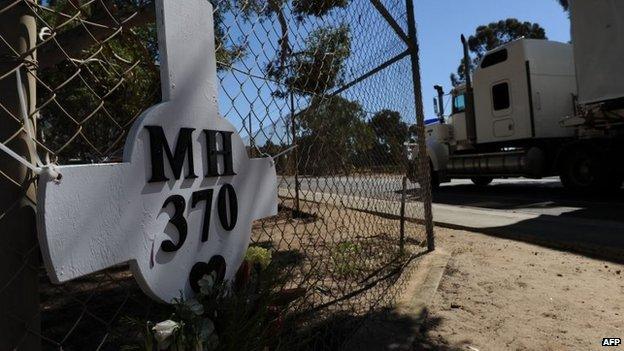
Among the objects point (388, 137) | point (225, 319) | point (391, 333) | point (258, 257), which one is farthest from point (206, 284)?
point (388, 137)

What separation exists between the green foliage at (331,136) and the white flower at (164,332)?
54.5 inches

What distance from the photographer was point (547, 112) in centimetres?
1259

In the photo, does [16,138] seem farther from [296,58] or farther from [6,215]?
[296,58]

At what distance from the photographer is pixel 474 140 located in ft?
49.1

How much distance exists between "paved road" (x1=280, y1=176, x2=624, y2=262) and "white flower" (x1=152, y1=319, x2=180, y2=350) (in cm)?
130

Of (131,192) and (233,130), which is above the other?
(233,130)

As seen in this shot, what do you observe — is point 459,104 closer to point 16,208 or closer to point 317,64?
point 317,64

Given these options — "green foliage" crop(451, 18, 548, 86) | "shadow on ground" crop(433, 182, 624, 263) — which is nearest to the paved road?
"shadow on ground" crop(433, 182, 624, 263)

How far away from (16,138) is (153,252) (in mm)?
381

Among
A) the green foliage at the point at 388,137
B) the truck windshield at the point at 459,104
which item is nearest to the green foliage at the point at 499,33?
the truck windshield at the point at 459,104

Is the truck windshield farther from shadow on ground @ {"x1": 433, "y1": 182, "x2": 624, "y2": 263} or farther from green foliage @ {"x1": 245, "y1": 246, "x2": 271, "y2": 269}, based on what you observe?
green foliage @ {"x1": 245, "y1": 246, "x2": 271, "y2": 269}

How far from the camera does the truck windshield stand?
15.3 m

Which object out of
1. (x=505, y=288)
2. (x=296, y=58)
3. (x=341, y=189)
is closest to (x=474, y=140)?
(x=505, y=288)

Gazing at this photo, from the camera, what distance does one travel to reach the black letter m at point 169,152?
1.20 meters
